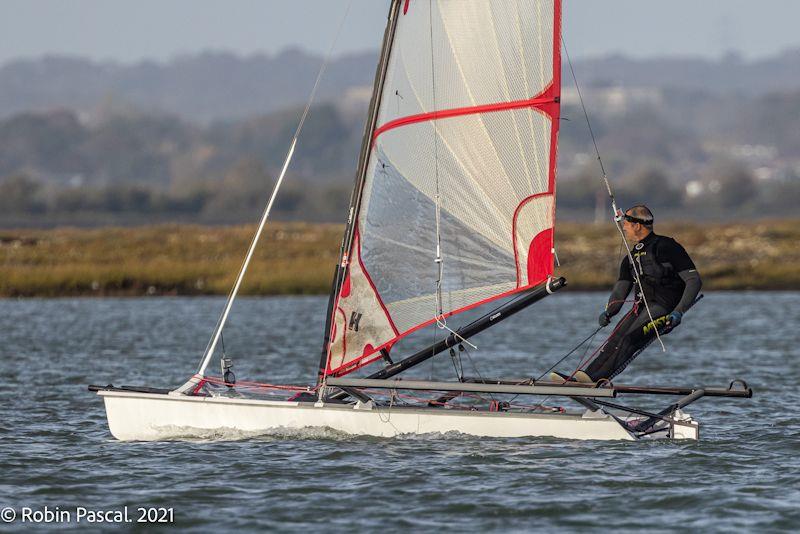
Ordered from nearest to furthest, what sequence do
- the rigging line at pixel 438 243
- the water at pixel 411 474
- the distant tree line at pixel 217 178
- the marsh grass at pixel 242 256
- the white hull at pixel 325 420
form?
the water at pixel 411 474
the white hull at pixel 325 420
the rigging line at pixel 438 243
the marsh grass at pixel 242 256
the distant tree line at pixel 217 178

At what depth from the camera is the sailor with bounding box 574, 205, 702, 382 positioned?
14.8m

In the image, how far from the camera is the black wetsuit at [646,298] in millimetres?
14836

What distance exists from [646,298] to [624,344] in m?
0.54

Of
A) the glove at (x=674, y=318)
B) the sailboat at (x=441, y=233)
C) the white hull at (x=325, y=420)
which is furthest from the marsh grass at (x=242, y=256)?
the glove at (x=674, y=318)

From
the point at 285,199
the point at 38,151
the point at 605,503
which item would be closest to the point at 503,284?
the point at 605,503

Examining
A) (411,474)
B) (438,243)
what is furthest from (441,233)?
(411,474)

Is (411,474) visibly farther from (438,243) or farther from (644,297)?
(644,297)

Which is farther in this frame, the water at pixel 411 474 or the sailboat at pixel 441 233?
the sailboat at pixel 441 233

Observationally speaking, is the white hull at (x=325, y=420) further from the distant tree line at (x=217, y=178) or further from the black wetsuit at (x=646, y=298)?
the distant tree line at (x=217, y=178)

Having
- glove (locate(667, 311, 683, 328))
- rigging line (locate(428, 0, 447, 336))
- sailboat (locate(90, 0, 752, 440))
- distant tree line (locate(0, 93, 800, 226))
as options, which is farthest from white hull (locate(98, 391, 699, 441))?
distant tree line (locate(0, 93, 800, 226))

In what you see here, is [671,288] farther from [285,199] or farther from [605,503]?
[285,199]

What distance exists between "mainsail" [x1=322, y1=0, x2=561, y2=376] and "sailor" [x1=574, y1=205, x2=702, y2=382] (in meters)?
0.93

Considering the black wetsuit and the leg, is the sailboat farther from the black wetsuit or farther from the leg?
the black wetsuit

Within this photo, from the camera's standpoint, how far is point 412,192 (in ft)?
51.0
